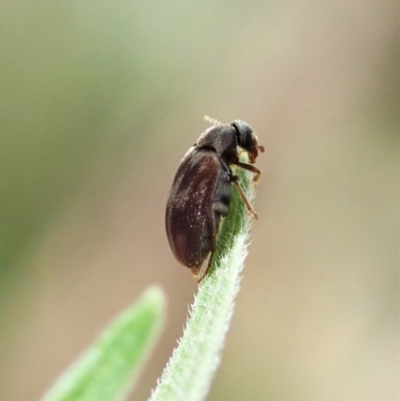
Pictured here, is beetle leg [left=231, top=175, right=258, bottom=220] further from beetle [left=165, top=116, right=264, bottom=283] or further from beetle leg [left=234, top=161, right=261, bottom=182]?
beetle leg [left=234, top=161, right=261, bottom=182]

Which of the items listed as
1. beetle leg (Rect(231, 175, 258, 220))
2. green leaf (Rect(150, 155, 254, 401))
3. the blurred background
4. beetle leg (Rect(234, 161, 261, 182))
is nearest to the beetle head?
beetle leg (Rect(234, 161, 261, 182))

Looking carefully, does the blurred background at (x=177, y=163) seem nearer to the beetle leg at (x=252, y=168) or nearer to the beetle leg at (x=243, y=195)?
the beetle leg at (x=252, y=168)

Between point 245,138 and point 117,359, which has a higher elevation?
point 245,138

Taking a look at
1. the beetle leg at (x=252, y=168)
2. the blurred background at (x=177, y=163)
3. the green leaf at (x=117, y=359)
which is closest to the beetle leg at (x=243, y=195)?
the beetle leg at (x=252, y=168)

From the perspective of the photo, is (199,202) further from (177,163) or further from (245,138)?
(177,163)

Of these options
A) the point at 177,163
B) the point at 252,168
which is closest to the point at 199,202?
the point at 252,168
